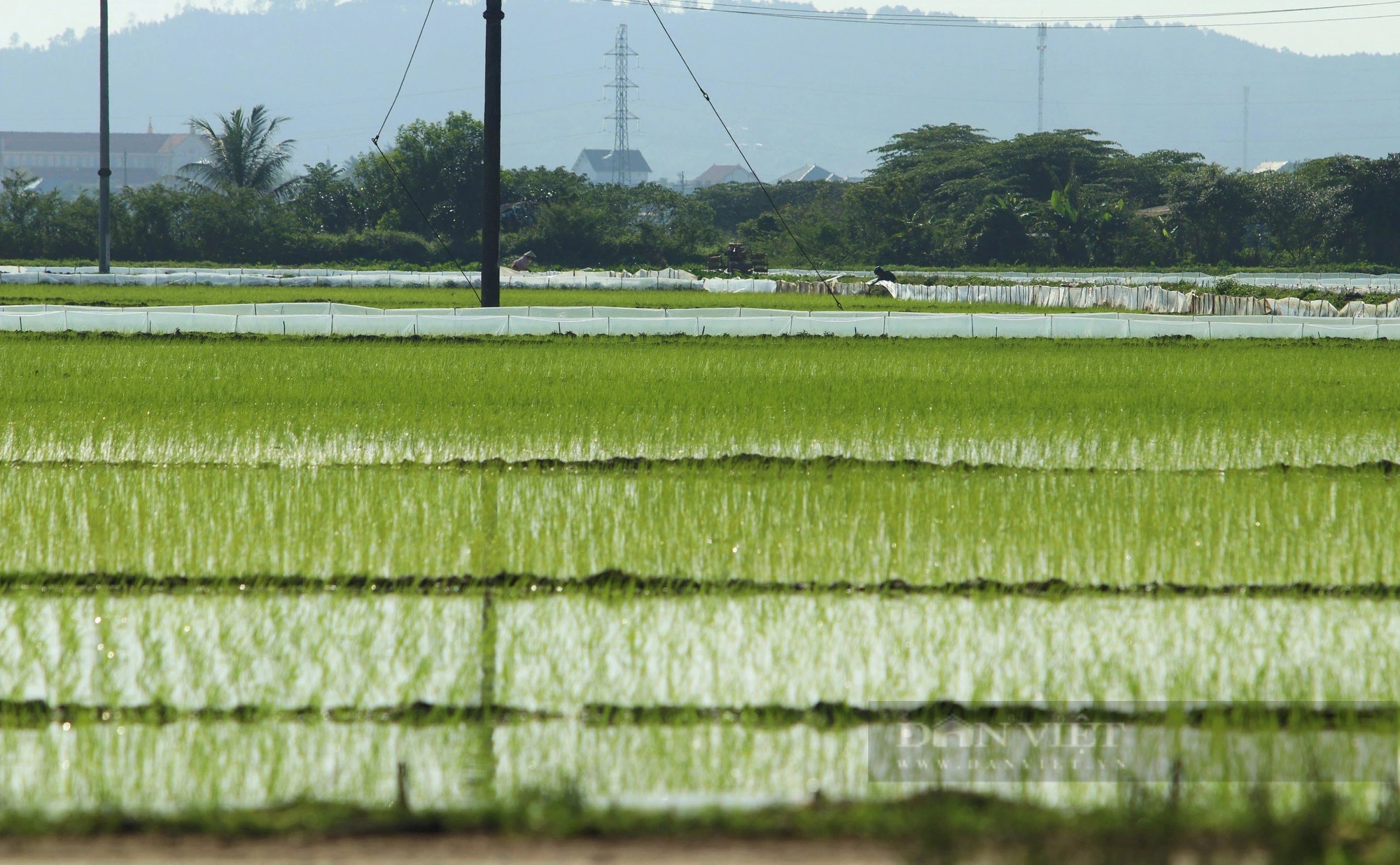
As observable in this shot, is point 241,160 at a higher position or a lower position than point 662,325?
higher

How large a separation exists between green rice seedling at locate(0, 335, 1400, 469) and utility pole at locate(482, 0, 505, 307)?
390cm

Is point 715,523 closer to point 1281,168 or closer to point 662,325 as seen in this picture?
point 662,325

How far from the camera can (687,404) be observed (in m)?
9.97

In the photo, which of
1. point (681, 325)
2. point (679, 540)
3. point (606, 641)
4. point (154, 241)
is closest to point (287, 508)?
point (679, 540)

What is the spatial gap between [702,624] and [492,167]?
14903mm

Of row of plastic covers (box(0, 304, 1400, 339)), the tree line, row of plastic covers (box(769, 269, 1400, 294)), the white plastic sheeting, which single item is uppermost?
the tree line

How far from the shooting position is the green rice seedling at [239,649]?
3.57 metres

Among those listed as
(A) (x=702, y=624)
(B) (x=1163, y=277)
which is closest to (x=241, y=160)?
(B) (x=1163, y=277)

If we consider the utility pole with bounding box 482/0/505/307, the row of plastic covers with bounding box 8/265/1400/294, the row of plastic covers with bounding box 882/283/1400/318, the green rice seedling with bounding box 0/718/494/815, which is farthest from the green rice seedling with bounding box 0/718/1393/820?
the row of plastic covers with bounding box 8/265/1400/294

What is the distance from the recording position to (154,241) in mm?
42000

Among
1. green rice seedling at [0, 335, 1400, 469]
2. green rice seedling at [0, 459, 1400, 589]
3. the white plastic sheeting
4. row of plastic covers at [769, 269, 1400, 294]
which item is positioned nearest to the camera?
green rice seedling at [0, 459, 1400, 589]

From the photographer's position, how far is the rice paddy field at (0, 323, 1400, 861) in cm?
289

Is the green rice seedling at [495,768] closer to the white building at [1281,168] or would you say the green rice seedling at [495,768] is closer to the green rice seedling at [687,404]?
the green rice seedling at [687,404]

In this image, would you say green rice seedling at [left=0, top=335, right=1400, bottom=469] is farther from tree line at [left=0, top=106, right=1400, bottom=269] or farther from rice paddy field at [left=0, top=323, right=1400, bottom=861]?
tree line at [left=0, top=106, right=1400, bottom=269]
